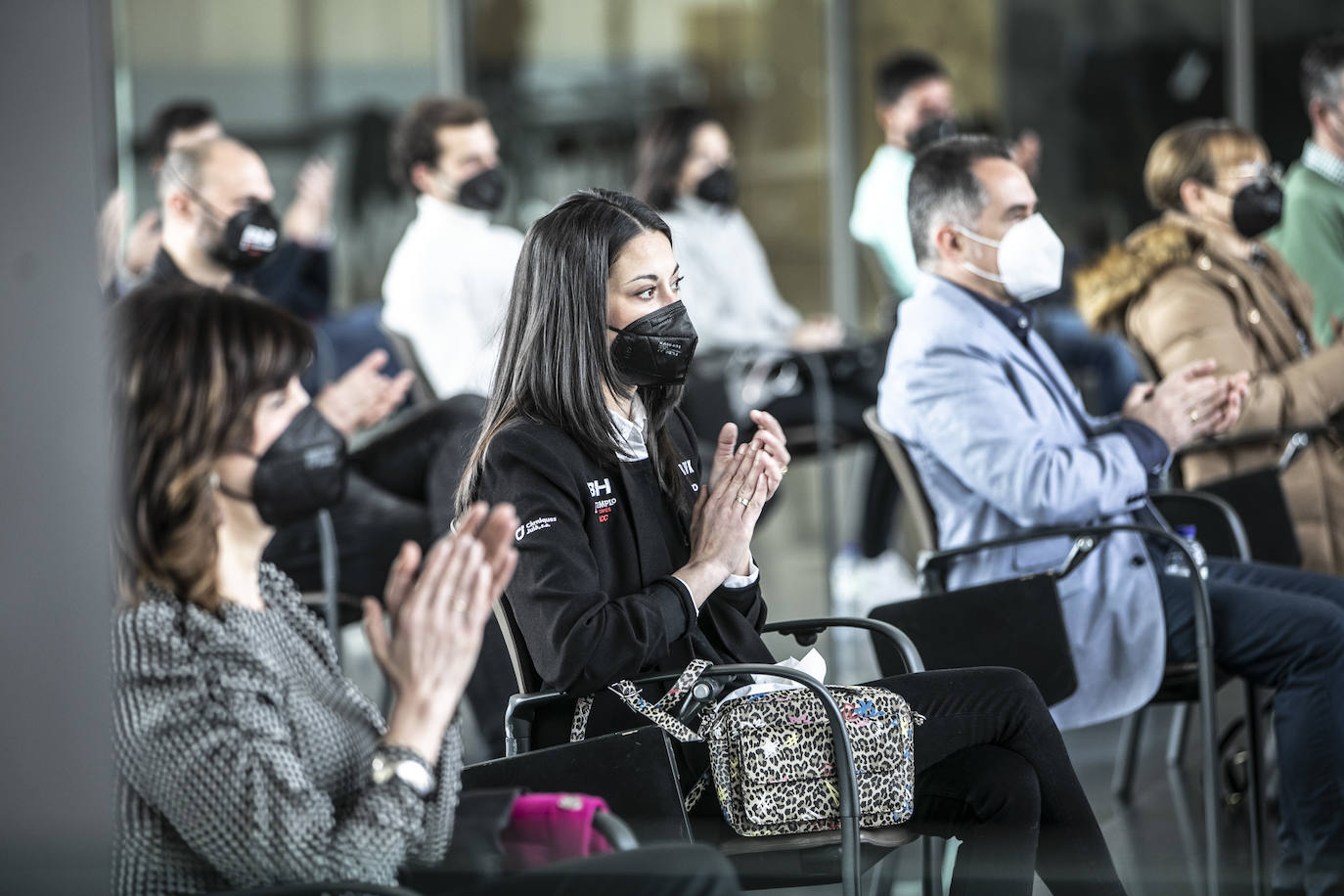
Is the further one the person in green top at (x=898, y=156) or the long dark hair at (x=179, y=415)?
the person in green top at (x=898, y=156)

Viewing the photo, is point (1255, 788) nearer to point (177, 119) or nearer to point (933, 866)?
point (933, 866)

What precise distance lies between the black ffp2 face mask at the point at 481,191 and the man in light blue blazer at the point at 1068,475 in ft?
5.03

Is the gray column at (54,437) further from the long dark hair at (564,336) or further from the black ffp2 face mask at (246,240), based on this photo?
the black ffp2 face mask at (246,240)

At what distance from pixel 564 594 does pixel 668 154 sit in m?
3.30

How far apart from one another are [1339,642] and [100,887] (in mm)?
2057

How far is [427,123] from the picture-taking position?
14.4 ft

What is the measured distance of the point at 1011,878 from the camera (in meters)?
2.13

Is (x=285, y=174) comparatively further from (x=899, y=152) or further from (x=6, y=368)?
(x=6, y=368)

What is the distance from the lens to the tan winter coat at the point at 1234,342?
342cm

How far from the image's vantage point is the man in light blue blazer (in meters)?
2.73

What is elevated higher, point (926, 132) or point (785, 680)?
point (926, 132)

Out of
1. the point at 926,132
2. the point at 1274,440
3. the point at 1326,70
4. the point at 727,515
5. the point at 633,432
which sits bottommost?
the point at 1274,440

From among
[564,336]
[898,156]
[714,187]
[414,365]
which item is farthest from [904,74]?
[564,336]

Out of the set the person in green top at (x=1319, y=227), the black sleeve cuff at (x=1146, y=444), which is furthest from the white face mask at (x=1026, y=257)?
the person in green top at (x=1319, y=227)
